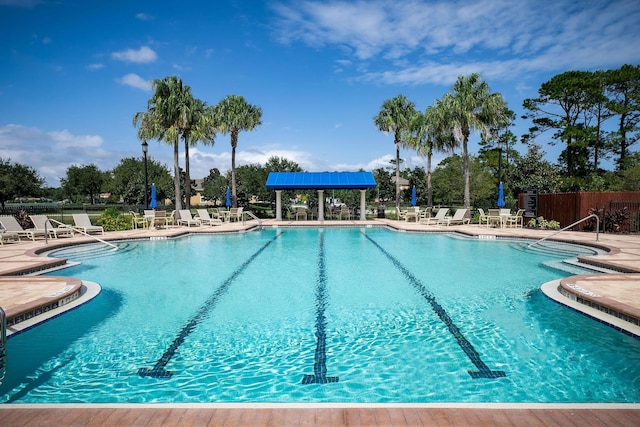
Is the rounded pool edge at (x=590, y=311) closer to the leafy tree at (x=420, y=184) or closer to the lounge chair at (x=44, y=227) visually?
the lounge chair at (x=44, y=227)

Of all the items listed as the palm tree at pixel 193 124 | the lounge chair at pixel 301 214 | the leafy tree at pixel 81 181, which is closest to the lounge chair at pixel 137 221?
the palm tree at pixel 193 124

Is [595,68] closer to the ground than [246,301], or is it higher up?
higher up

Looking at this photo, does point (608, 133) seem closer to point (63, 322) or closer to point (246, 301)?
point (246, 301)

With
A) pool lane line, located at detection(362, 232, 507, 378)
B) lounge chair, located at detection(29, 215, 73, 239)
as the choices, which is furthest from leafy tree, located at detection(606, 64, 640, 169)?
lounge chair, located at detection(29, 215, 73, 239)

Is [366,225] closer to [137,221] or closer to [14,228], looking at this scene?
[137,221]

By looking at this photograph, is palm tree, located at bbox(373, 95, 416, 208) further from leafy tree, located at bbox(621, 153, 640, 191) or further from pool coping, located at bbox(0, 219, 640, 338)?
leafy tree, located at bbox(621, 153, 640, 191)

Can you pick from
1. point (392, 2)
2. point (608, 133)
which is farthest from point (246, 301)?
point (608, 133)

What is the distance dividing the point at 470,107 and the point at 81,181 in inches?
2811

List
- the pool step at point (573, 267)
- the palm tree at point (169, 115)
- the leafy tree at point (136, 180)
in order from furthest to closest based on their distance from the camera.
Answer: the leafy tree at point (136, 180) < the palm tree at point (169, 115) < the pool step at point (573, 267)

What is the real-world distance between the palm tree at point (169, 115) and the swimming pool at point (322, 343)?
15.1 meters

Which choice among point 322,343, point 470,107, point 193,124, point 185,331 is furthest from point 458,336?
point 193,124

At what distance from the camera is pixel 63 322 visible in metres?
5.93

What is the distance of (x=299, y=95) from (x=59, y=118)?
17.0 metres

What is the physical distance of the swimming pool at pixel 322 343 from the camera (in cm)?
389
